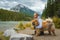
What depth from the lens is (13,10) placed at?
9.33 metres

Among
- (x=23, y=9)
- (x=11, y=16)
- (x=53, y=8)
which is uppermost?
(x=53, y=8)

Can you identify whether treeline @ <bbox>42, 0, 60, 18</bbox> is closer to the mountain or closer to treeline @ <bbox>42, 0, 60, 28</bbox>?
treeline @ <bbox>42, 0, 60, 28</bbox>

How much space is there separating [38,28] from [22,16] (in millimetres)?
1431

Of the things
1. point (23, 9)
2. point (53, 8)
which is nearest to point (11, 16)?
point (23, 9)

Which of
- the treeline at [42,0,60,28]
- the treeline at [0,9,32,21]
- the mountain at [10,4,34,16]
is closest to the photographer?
the mountain at [10,4,34,16]

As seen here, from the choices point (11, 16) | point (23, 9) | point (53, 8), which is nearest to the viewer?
point (11, 16)

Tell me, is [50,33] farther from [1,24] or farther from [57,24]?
[57,24]

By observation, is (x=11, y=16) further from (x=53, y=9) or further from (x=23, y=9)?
(x=53, y=9)

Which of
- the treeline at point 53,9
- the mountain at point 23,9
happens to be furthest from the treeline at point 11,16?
the treeline at point 53,9

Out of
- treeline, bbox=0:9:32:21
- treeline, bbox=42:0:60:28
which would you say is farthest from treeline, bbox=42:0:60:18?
treeline, bbox=0:9:32:21

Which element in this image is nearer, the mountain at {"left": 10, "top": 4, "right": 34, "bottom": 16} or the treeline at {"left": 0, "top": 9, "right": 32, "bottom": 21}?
the mountain at {"left": 10, "top": 4, "right": 34, "bottom": 16}

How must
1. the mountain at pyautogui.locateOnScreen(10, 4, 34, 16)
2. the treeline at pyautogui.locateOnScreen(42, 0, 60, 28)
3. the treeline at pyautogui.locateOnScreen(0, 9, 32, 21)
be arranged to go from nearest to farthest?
1. the mountain at pyautogui.locateOnScreen(10, 4, 34, 16)
2. the treeline at pyautogui.locateOnScreen(0, 9, 32, 21)
3. the treeline at pyautogui.locateOnScreen(42, 0, 60, 28)

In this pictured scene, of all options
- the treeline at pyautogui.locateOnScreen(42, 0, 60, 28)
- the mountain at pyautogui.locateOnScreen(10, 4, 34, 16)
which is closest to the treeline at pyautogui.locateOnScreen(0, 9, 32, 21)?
the mountain at pyautogui.locateOnScreen(10, 4, 34, 16)

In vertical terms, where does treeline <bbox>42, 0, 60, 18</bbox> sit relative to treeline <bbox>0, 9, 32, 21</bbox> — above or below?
above
